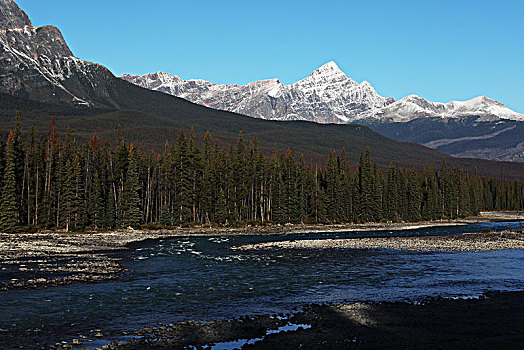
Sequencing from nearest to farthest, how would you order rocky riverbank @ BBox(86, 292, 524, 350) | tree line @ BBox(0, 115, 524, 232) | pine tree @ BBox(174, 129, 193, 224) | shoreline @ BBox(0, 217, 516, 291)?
1. rocky riverbank @ BBox(86, 292, 524, 350)
2. shoreline @ BBox(0, 217, 516, 291)
3. tree line @ BBox(0, 115, 524, 232)
4. pine tree @ BBox(174, 129, 193, 224)

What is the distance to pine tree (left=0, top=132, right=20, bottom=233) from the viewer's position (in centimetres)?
7812

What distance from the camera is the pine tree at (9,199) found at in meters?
78.1

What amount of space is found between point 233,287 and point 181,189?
74.2 m

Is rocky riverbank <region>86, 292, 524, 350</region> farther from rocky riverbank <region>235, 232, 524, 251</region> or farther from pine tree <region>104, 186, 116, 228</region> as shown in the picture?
pine tree <region>104, 186, 116, 228</region>

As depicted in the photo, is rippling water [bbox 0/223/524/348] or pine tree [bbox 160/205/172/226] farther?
pine tree [bbox 160/205/172/226]

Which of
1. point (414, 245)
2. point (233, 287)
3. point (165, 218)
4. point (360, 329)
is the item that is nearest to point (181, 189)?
point (165, 218)

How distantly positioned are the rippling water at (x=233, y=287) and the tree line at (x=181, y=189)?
46091 mm

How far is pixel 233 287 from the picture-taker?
3177 cm

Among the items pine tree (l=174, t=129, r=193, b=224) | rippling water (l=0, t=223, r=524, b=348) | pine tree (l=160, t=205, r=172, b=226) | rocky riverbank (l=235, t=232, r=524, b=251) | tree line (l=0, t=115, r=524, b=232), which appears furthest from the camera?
pine tree (l=174, t=129, r=193, b=224)

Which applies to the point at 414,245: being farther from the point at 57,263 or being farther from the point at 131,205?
the point at 131,205

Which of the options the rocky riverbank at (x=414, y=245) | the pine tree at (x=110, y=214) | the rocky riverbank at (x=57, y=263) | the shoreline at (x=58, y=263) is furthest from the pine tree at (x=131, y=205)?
the rocky riverbank at (x=414, y=245)

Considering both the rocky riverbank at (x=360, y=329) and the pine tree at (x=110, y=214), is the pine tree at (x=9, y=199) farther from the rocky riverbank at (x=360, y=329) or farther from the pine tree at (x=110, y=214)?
the rocky riverbank at (x=360, y=329)

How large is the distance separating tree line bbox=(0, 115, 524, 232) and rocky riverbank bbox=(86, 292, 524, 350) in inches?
2720

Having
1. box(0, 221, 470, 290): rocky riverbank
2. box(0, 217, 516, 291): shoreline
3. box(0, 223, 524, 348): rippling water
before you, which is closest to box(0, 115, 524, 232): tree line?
box(0, 217, 516, 291): shoreline
